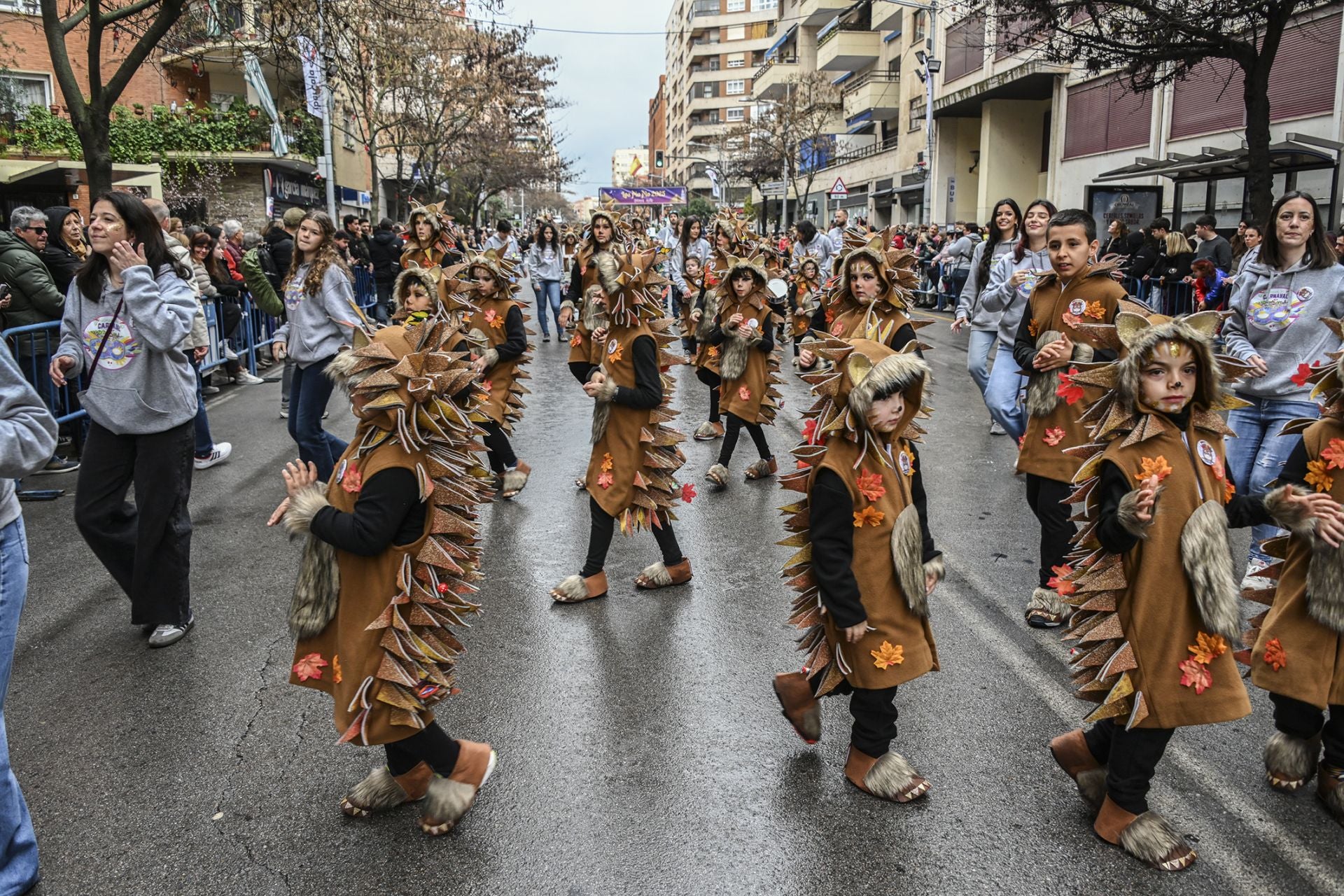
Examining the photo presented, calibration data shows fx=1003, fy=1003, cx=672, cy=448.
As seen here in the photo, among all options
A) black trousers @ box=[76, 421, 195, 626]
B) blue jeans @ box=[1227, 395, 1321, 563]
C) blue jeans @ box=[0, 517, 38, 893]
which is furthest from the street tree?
blue jeans @ box=[0, 517, 38, 893]

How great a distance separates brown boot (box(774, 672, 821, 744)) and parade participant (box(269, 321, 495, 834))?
1163 millimetres

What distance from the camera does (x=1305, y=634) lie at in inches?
131

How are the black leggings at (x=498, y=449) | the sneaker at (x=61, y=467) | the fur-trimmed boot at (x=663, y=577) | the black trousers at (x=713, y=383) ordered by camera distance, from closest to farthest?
the fur-trimmed boot at (x=663, y=577) < the black leggings at (x=498, y=449) < the sneaker at (x=61, y=467) < the black trousers at (x=713, y=383)

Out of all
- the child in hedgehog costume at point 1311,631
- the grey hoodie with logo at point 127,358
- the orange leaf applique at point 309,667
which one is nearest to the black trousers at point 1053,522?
the child in hedgehog costume at point 1311,631

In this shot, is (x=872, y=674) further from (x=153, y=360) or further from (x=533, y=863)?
(x=153, y=360)

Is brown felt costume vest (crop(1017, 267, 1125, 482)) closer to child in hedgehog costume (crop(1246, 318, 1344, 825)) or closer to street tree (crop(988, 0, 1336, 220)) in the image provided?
child in hedgehog costume (crop(1246, 318, 1344, 825))

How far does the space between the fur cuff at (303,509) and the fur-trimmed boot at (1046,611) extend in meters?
3.60

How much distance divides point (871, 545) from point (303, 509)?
6.05 ft

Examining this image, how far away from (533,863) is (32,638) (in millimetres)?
3395

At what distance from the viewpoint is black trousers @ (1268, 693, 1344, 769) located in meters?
3.41

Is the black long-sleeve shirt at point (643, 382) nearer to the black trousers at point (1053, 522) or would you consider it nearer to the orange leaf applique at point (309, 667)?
the black trousers at point (1053, 522)

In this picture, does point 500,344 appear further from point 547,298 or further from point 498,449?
point 547,298

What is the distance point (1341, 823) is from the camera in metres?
3.36

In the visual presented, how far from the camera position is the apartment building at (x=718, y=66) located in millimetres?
93875
